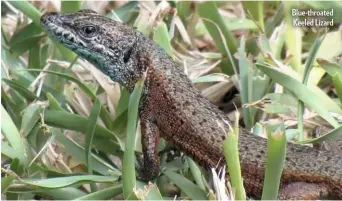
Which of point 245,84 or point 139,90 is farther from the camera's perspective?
point 245,84

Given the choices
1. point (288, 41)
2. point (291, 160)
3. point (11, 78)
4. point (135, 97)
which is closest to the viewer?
point (135, 97)

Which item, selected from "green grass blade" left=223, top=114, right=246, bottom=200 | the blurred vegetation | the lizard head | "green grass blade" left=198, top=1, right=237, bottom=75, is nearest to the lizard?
the lizard head

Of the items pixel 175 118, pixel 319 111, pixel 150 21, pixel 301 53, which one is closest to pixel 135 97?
pixel 175 118

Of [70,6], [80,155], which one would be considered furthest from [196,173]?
[70,6]

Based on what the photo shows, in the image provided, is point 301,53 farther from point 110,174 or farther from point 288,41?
point 110,174

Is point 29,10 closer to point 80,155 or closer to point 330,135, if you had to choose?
point 80,155

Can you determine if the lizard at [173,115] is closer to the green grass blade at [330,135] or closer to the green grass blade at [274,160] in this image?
the green grass blade at [330,135]
